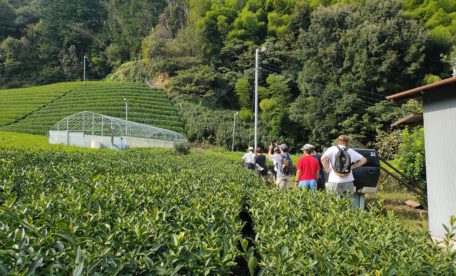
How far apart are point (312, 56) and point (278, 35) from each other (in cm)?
1171

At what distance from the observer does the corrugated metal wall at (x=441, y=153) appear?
6125 millimetres

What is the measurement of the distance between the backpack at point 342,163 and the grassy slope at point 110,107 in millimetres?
32681

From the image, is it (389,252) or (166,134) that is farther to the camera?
(166,134)

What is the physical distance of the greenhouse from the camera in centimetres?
2550

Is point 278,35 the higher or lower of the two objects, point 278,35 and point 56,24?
the lower

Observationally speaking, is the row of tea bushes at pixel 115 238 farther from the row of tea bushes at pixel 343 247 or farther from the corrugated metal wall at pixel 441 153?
the corrugated metal wall at pixel 441 153

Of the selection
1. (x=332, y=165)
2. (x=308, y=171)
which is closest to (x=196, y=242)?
(x=332, y=165)

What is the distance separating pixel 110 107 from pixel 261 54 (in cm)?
1900

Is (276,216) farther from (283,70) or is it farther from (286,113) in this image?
(283,70)

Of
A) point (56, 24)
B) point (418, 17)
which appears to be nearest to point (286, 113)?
point (418, 17)

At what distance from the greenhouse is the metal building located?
2110 centimetres

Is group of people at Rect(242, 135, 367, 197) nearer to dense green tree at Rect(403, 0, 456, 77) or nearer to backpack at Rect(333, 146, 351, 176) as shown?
backpack at Rect(333, 146, 351, 176)

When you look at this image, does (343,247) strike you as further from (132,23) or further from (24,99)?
(132,23)

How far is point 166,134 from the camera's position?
32.1 metres
